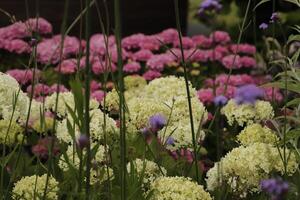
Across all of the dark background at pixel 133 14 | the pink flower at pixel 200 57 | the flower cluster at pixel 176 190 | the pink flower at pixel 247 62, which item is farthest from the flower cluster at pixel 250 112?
the dark background at pixel 133 14

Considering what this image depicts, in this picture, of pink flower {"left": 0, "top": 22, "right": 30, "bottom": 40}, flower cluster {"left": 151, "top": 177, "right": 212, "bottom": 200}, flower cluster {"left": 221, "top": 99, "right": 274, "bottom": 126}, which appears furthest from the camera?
pink flower {"left": 0, "top": 22, "right": 30, "bottom": 40}

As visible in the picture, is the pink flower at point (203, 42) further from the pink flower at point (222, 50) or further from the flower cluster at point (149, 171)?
the flower cluster at point (149, 171)

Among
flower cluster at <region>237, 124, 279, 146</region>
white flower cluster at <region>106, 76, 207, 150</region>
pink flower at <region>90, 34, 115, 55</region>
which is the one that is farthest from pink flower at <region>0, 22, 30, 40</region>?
flower cluster at <region>237, 124, 279, 146</region>

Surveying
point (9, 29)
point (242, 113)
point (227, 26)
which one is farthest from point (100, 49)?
point (227, 26)

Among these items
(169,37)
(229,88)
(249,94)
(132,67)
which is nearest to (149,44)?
(169,37)

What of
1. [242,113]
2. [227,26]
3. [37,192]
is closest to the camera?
[37,192]

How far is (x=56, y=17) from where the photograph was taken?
938cm

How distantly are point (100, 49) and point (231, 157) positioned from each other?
3595 millimetres

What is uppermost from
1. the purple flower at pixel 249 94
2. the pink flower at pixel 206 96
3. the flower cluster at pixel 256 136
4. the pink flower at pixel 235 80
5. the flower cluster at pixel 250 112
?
the pink flower at pixel 235 80

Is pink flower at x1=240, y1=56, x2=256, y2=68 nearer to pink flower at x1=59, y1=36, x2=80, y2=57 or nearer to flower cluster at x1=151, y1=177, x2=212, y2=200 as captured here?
pink flower at x1=59, y1=36, x2=80, y2=57

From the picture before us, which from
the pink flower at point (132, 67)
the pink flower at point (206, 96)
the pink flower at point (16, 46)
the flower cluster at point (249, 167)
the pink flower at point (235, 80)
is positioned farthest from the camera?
the pink flower at point (16, 46)

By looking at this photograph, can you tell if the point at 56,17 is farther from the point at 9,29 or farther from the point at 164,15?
the point at 9,29

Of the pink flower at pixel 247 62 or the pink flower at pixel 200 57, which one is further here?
the pink flower at pixel 247 62

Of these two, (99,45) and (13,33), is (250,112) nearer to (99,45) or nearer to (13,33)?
(99,45)
